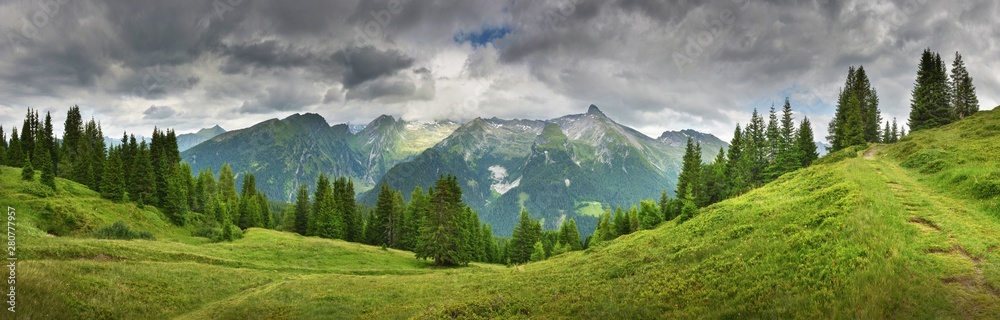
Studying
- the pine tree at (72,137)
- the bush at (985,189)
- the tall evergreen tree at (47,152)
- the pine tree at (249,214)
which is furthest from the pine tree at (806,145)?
the pine tree at (72,137)

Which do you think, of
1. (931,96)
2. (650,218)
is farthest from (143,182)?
(931,96)

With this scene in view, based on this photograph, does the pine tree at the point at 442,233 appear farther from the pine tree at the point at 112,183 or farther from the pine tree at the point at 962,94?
the pine tree at the point at 962,94

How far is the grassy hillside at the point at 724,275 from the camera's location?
1238cm

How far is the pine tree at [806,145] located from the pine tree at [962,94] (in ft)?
101

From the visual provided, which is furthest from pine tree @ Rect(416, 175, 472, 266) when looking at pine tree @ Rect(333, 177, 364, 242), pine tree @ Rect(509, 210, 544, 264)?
pine tree @ Rect(509, 210, 544, 264)

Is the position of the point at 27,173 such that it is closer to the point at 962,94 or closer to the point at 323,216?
the point at 323,216

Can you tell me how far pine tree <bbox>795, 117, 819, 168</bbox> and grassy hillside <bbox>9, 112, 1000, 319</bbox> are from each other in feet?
94.9

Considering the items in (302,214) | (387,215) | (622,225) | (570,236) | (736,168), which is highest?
(736,168)

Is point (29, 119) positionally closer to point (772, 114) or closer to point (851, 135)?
point (772, 114)

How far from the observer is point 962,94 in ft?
255

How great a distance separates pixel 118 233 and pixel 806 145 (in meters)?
111

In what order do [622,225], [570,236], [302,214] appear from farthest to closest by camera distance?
[570,236] → [302,214] → [622,225]

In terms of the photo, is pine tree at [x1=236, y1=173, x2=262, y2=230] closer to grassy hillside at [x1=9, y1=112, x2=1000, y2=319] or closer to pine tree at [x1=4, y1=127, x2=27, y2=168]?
pine tree at [x1=4, y1=127, x2=27, y2=168]

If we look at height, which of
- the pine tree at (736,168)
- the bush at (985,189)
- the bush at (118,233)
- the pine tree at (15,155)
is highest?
the pine tree at (15,155)
